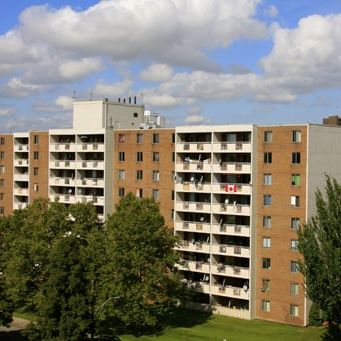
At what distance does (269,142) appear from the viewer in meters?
72.1

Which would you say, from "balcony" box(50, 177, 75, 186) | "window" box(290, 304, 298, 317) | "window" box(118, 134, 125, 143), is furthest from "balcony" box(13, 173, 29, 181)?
"window" box(290, 304, 298, 317)

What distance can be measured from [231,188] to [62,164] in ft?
94.6

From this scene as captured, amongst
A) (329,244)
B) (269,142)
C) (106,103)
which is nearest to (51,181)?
(106,103)

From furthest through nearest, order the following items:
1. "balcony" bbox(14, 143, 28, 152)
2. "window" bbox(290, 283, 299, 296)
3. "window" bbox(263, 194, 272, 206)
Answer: "balcony" bbox(14, 143, 28, 152)
"window" bbox(263, 194, 272, 206)
"window" bbox(290, 283, 299, 296)

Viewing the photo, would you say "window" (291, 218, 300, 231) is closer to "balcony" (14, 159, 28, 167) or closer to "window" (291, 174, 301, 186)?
"window" (291, 174, 301, 186)

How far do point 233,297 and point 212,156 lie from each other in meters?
16.7

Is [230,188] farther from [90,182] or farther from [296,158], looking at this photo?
[90,182]

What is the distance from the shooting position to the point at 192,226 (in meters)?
78.2

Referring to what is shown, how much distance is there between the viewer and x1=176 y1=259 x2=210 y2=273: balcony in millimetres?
76750

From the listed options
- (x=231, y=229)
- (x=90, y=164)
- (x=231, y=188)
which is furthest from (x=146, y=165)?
(x=231, y=229)

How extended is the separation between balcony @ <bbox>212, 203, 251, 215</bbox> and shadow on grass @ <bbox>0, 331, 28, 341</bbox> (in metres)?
25.9

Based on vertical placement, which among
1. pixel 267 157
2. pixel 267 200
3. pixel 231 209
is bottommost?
pixel 231 209

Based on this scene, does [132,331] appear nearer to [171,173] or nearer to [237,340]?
[237,340]

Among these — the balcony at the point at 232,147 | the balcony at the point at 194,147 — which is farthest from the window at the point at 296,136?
the balcony at the point at 194,147
